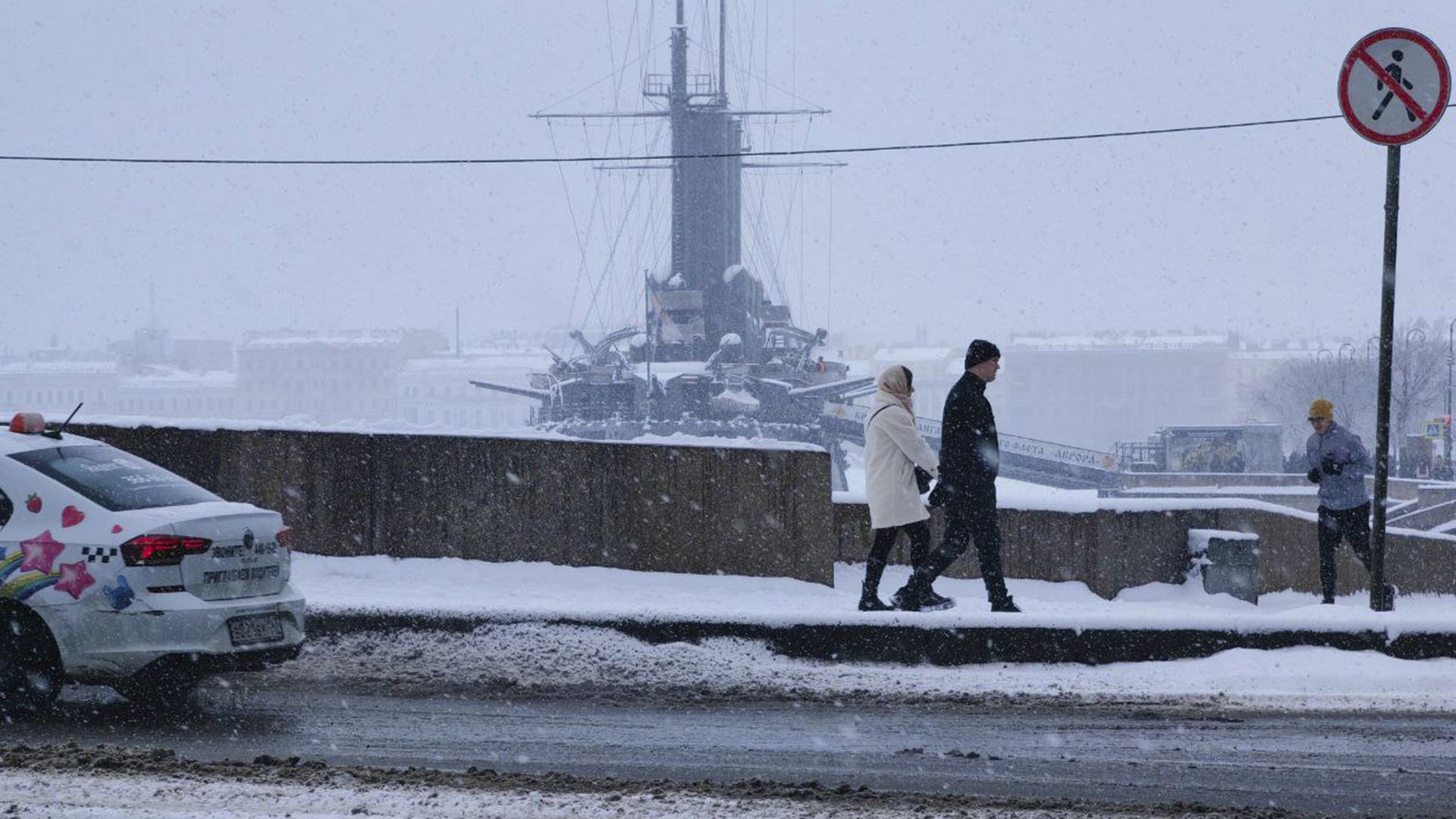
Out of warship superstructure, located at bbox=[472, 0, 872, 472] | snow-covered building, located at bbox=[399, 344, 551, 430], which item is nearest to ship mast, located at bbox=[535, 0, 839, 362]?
warship superstructure, located at bbox=[472, 0, 872, 472]

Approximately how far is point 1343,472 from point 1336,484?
0.36 ft

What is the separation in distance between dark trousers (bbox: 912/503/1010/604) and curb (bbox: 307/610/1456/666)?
1046mm

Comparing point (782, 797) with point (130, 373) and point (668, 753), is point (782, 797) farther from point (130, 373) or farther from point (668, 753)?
point (130, 373)

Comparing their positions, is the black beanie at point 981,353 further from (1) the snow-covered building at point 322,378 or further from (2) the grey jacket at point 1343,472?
(1) the snow-covered building at point 322,378

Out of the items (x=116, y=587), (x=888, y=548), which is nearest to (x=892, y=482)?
(x=888, y=548)

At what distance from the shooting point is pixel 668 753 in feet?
20.1

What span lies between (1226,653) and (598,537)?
17.2 feet

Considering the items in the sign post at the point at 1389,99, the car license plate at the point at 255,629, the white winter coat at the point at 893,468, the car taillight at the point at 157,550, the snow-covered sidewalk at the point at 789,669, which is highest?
the sign post at the point at 1389,99

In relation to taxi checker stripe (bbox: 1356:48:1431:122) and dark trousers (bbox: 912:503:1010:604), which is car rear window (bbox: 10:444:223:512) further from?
taxi checker stripe (bbox: 1356:48:1431:122)

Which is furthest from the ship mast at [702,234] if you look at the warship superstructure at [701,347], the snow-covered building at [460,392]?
the snow-covered building at [460,392]

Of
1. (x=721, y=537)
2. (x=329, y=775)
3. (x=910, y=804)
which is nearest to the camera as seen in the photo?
(x=910, y=804)

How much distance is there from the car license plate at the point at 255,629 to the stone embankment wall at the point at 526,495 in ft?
15.2

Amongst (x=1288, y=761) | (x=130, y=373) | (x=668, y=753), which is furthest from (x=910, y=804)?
(x=130, y=373)

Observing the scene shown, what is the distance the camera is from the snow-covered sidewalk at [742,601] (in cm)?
835
